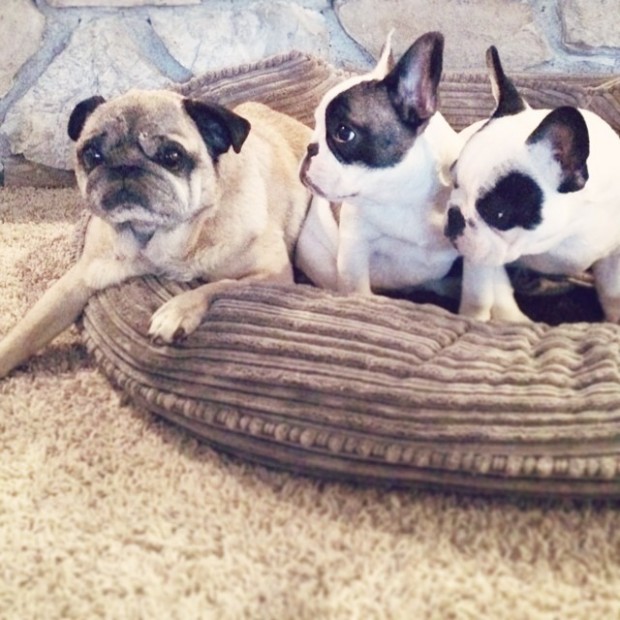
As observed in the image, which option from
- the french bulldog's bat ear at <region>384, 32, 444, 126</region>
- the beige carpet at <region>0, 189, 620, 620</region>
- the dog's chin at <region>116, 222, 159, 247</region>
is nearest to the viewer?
the beige carpet at <region>0, 189, 620, 620</region>

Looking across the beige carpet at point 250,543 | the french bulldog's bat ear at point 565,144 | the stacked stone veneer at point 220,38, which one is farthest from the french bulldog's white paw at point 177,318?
the stacked stone veneer at point 220,38

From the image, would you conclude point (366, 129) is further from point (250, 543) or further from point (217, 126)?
point (250, 543)

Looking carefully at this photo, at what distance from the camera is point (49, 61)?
7.38ft

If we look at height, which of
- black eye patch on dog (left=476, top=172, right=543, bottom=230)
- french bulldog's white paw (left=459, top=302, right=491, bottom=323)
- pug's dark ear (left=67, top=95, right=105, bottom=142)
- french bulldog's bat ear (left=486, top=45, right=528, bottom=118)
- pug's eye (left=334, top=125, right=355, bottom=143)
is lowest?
french bulldog's white paw (left=459, top=302, right=491, bottom=323)

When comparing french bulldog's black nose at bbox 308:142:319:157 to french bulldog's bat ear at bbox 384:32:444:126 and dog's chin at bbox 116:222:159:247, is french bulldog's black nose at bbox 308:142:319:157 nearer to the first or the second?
french bulldog's bat ear at bbox 384:32:444:126

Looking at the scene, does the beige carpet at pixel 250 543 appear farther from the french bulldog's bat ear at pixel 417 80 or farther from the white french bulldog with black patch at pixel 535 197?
the french bulldog's bat ear at pixel 417 80

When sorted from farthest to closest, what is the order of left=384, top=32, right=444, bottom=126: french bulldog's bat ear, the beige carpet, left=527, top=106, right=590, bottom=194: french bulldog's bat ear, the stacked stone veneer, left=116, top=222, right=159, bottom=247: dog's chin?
the stacked stone veneer, left=116, top=222, right=159, bottom=247: dog's chin, left=384, top=32, right=444, bottom=126: french bulldog's bat ear, left=527, top=106, right=590, bottom=194: french bulldog's bat ear, the beige carpet

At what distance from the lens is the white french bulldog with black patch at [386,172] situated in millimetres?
1322

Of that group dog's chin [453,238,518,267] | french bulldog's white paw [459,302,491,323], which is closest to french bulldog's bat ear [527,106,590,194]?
dog's chin [453,238,518,267]

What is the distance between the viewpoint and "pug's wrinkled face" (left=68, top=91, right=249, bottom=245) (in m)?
1.35

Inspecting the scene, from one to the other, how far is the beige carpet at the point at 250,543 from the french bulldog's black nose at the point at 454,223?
1.48 ft

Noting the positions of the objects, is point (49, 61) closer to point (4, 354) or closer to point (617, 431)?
point (4, 354)

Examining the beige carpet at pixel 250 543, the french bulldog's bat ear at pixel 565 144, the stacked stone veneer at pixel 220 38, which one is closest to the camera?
the beige carpet at pixel 250 543

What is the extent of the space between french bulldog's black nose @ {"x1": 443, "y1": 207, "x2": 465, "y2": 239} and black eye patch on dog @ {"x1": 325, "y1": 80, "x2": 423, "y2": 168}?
125 millimetres
